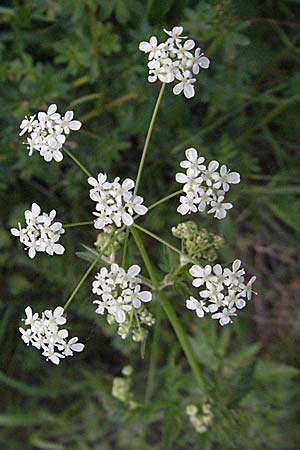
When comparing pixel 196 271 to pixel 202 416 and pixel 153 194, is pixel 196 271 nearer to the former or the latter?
pixel 202 416

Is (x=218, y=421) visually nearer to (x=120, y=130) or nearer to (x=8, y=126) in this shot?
(x=120, y=130)

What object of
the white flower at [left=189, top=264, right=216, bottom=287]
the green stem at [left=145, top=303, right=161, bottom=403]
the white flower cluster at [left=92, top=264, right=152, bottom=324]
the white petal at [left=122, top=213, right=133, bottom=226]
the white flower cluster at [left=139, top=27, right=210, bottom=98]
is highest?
the white flower cluster at [left=139, top=27, right=210, bottom=98]

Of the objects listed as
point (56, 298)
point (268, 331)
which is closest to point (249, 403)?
point (268, 331)

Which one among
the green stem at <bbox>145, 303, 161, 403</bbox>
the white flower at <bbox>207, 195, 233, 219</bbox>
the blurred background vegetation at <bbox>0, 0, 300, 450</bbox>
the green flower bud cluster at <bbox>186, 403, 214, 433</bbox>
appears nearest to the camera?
the white flower at <bbox>207, 195, 233, 219</bbox>

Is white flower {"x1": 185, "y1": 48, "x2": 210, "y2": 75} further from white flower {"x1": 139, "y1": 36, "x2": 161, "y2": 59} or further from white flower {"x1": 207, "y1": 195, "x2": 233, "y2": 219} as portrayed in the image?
white flower {"x1": 207, "y1": 195, "x2": 233, "y2": 219}

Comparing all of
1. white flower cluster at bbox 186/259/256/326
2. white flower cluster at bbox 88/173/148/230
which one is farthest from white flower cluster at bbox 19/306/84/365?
white flower cluster at bbox 186/259/256/326

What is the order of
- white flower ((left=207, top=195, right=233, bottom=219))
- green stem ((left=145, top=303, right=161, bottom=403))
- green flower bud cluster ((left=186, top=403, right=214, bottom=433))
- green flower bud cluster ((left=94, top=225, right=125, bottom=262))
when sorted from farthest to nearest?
1. green stem ((left=145, top=303, right=161, bottom=403))
2. green flower bud cluster ((left=186, top=403, right=214, bottom=433))
3. green flower bud cluster ((left=94, top=225, right=125, bottom=262))
4. white flower ((left=207, top=195, right=233, bottom=219))

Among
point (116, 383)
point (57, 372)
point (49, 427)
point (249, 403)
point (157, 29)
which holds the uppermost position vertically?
point (157, 29)

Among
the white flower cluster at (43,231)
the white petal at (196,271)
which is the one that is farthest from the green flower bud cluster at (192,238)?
the white flower cluster at (43,231)
